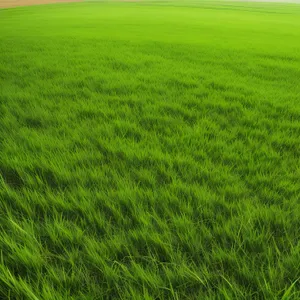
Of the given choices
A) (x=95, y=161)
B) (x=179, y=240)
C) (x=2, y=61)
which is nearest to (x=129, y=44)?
(x=2, y=61)

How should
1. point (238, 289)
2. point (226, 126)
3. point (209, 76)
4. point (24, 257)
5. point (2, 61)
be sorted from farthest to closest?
point (2, 61)
point (209, 76)
point (226, 126)
point (24, 257)
point (238, 289)

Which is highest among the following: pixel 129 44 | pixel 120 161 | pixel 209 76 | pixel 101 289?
pixel 129 44

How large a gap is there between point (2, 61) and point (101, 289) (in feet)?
18.4

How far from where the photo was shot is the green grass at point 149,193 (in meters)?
0.93

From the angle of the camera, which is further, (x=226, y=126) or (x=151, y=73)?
(x=151, y=73)

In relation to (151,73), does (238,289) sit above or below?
below

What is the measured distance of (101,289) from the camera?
89 centimetres

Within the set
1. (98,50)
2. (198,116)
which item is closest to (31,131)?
(198,116)

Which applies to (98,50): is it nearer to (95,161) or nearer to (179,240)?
→ (95,161)

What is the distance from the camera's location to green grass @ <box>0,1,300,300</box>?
0.93 meters

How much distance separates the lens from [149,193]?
1402 millimetres

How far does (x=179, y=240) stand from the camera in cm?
111

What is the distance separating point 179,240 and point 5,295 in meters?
0.73

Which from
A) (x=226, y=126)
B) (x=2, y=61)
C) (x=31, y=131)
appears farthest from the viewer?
(x=2, y=61)
